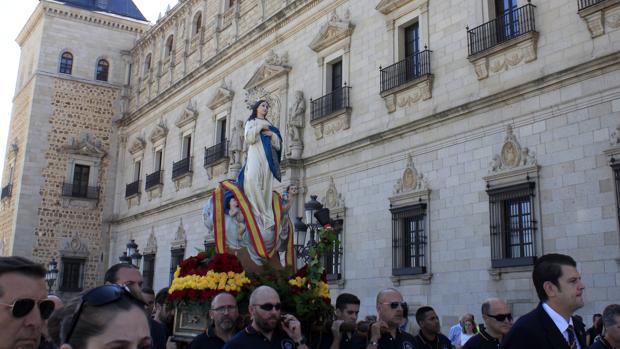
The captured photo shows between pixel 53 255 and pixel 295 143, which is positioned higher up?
pixel 295 143

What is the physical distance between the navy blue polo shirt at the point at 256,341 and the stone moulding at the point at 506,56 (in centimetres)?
890

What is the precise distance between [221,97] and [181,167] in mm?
3360

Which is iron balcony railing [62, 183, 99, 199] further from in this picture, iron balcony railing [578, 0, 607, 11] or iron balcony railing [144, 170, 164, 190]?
iron balcony railing [578, 0, 607, 11]

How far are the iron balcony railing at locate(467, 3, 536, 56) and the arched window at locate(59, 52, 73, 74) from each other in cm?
2260

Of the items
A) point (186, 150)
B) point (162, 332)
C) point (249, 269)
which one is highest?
point (186, 150)

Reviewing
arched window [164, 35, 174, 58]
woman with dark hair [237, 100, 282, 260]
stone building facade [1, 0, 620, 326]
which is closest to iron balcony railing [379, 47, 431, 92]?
stone building facade [1, 0, 620, 326]

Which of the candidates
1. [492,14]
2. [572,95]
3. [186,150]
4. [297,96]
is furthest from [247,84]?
[572,95]

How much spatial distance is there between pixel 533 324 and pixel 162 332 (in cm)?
337

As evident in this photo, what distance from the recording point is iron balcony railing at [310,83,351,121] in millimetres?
16172

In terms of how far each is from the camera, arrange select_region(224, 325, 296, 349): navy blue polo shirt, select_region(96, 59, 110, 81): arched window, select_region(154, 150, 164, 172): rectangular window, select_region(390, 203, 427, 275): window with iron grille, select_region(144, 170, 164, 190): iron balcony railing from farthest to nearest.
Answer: select_region(96, 59, 110, 81): arched window → select_region(154, 150, 164, 172): rectangular window → select_region(144, 170, 164, 190): iron balcony railing → select_region(390, 203, 427, 275): window with iron grille → select_region(224, 325, 296, 349): navy blue polo shirt

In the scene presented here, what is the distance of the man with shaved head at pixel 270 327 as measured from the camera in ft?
15.1

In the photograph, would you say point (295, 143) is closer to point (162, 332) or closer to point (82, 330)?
point (162, 332)

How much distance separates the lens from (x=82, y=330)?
2039mm

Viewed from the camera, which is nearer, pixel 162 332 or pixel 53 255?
pixel 162 332
